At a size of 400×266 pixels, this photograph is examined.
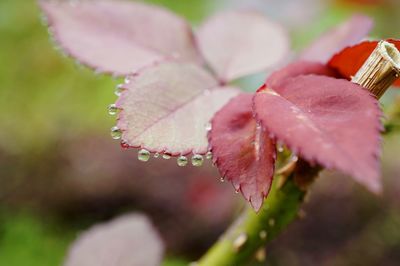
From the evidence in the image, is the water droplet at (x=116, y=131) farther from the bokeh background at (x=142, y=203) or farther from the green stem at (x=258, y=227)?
the bokeh background at (x=142, y=203)

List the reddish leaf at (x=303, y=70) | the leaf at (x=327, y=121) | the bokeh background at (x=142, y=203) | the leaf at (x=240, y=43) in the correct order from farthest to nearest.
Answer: the bokeh background at (x=142, y=203) < the leaf at (x=240, y=43) < the reddish leaf at (x=303, y=70) < the leaf at (x=327, y=121)

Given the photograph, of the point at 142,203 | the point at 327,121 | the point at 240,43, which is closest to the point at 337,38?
the point at 240,43

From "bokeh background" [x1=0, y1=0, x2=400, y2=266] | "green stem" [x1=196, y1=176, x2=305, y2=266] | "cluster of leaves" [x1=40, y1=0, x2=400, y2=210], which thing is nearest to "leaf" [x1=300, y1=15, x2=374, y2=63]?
"cluster of leaves" [x1=40, y1=0, x2=400, y2=210]

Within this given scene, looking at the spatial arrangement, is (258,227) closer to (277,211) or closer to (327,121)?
(277,211)

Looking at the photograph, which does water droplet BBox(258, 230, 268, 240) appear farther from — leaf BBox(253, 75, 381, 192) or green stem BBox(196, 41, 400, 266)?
leaf BBox(253, 75, 381, 192)

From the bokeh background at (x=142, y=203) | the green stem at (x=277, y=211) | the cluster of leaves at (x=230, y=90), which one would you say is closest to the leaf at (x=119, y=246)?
the green stem at (x=277, y=211)

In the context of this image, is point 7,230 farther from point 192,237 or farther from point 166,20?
point 166,20

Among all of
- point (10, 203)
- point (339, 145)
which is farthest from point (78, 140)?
point (339, 145)
